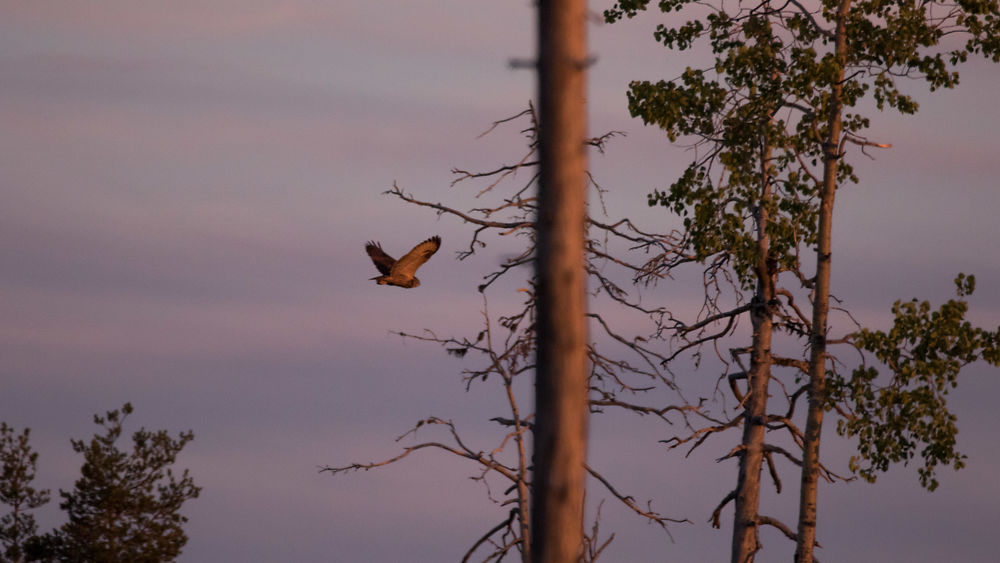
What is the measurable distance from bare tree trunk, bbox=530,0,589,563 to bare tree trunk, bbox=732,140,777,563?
333 inches

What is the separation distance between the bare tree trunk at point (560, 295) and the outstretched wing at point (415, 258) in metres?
6.60

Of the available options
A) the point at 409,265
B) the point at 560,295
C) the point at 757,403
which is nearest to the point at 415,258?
the point at 409,265

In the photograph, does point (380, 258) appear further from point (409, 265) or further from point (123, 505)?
point (123, 505)

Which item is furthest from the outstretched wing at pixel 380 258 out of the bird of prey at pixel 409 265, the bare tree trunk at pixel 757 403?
the bare tree trunk at pixel 757 403

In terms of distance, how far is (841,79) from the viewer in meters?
15.1

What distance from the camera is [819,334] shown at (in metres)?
14.8

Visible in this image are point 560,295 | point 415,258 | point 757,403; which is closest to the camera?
point 560,295

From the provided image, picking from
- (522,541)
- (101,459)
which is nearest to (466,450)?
(522,541)

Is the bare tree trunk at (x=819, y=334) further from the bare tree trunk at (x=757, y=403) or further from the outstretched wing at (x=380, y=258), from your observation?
the outstretched wing at (x=380, y=258)

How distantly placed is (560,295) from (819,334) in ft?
27.4

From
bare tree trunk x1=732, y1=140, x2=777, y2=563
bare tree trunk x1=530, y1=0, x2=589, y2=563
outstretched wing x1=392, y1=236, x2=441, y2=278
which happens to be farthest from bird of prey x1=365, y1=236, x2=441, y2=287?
bare tree trunk x1=530, y1=0, x2=589, y2=563

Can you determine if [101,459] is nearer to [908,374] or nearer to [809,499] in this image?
[809,499]

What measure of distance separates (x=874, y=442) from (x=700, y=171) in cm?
458

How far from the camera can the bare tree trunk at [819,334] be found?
1473 centimetres
